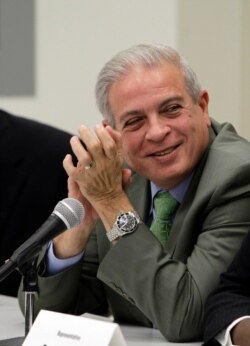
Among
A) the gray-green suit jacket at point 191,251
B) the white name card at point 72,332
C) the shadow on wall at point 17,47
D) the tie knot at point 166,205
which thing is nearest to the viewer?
the white name card at point 72,332

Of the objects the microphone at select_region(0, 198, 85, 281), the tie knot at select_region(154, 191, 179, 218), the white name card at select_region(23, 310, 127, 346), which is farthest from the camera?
the tie knot at select_region(154, 191, 179, 218)

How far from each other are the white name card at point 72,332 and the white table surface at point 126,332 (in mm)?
440

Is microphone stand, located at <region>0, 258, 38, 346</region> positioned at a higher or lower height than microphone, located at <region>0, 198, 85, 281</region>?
lower

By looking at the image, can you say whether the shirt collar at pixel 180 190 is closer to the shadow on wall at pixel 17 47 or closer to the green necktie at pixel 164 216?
Result: the green necktie at pixel 164 216

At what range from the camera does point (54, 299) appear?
253 centimetres

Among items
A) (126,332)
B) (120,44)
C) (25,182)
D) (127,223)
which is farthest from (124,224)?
(120,44)

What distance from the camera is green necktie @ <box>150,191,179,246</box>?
2402 mm

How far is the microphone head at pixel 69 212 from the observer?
1.82m

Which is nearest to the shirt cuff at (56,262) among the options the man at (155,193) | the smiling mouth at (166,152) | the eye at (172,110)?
the man at (155,193)

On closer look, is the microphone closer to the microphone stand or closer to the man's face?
the microphone stand

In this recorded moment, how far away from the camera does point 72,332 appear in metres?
1.68

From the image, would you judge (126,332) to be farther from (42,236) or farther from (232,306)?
(42,236)

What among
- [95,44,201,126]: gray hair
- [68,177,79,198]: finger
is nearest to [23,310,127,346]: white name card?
[68,177,79,198]: finger

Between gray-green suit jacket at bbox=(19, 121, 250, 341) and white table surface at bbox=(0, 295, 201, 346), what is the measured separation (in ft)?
0.14
